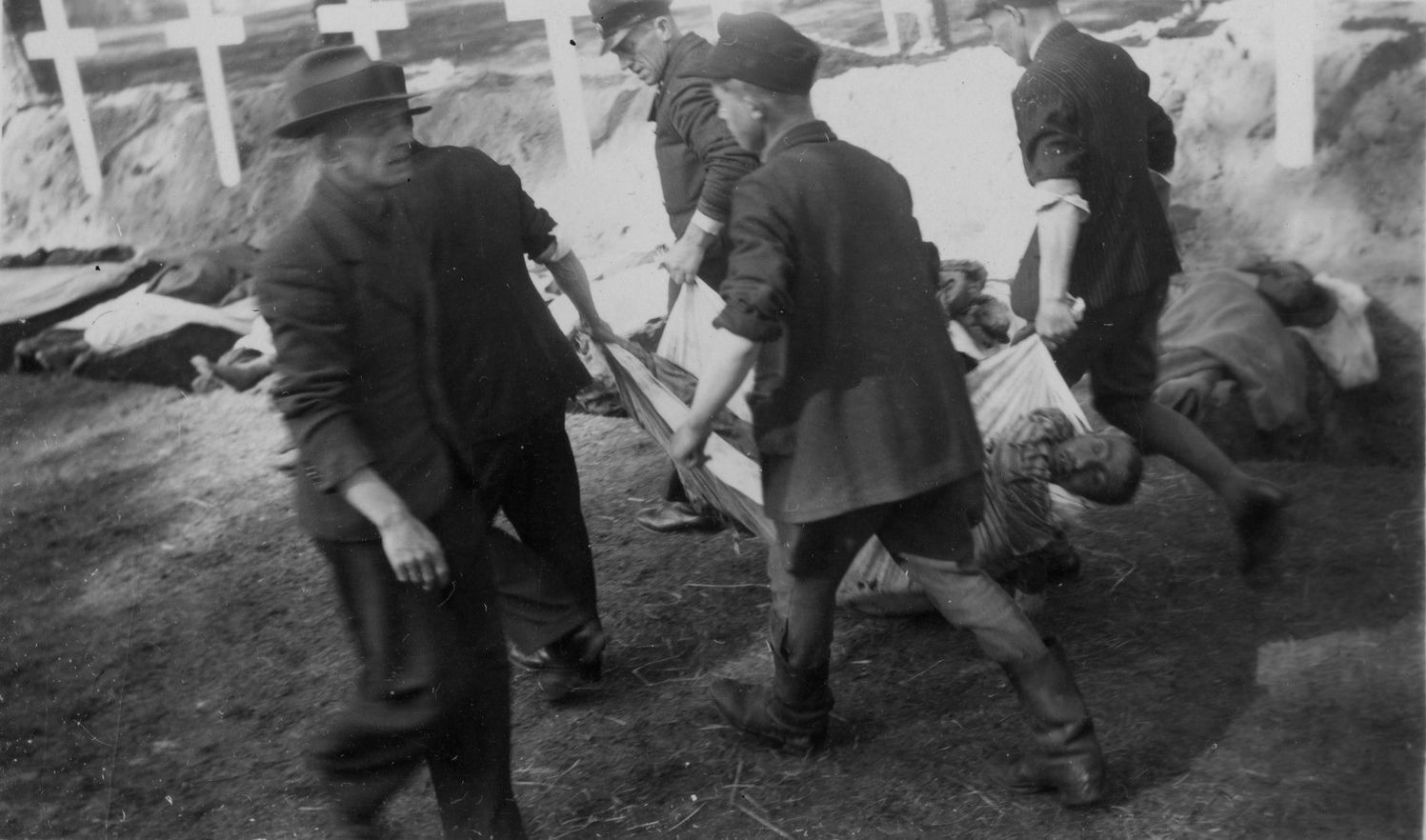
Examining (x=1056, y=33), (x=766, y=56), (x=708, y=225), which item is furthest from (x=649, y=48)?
(x=1056, y=33)

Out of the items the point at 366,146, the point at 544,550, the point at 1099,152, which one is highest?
the point at 366,146

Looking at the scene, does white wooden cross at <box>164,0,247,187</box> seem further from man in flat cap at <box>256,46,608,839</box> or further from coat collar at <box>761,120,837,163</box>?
coat collar at <box>761,120,837,163</box>

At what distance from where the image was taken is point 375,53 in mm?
3127

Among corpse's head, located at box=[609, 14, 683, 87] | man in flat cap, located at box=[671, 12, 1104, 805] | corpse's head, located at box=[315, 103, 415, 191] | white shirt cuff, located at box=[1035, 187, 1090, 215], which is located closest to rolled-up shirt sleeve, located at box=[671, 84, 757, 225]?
corpse's head, located at box=[609, 14, 683, 87]

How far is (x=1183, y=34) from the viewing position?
336cm

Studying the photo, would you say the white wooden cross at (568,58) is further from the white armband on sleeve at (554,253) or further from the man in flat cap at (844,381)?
the man in flat cap at (844,381)

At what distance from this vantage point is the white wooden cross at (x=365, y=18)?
10.3 ft

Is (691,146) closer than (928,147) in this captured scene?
No

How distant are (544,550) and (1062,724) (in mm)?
1396

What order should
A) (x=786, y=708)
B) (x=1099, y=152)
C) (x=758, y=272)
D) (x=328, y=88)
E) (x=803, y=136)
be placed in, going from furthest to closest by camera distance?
1. (x=1099, y=152)
2. (x=786, y=708)
3. (x=328, y=88)
4. (x=803, y=136)
5. (x=758, y=272)

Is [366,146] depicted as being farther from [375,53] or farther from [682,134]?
[682,134]

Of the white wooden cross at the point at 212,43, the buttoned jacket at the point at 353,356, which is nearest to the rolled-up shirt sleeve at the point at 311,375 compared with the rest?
the buttoned jacket at the point at 353,356

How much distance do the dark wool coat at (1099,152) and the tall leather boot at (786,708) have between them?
3.92ft

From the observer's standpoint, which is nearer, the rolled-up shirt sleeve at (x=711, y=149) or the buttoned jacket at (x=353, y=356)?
the buttoned jacket at (x=353, y=356)
